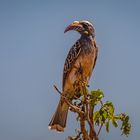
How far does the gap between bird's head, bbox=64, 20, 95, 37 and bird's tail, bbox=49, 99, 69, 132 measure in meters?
1.26

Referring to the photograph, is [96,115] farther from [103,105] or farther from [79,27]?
[79,27]

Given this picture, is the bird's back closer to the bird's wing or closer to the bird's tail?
the bird's wing

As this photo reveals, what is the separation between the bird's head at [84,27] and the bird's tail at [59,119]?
1260 millimetres

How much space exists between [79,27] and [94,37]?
580mm

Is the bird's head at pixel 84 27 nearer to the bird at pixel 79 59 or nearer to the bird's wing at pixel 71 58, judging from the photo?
the bird at pixel 79 59

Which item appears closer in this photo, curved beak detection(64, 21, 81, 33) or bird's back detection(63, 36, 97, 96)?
curved beak detection(64, 21, 81, 33)

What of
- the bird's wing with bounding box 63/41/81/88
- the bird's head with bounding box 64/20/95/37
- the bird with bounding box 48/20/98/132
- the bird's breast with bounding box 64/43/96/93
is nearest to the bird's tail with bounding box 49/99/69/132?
the bird with bounding box 48/20/98/132

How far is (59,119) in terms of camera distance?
5.92 meters

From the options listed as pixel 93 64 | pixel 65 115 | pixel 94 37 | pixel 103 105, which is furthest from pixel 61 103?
pixel 103 105

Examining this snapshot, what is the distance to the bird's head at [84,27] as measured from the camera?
6.09m

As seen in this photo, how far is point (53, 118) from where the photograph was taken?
19.6ft

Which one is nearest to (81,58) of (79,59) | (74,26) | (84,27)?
(79,59)

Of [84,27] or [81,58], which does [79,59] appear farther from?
[84,27]

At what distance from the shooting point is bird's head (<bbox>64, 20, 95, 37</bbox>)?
20.0 ft
